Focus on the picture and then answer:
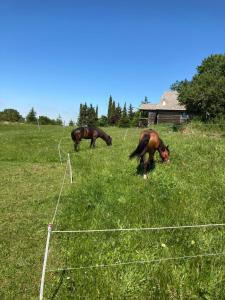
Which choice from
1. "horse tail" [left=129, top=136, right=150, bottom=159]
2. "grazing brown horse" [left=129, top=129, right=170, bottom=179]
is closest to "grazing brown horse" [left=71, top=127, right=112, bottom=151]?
"grazing brown horse" [left=129, top=129, right=170, bottom=179]

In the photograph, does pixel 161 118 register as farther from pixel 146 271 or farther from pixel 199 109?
pixel 146 271

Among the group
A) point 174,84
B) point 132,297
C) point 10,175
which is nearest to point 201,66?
point 174,84

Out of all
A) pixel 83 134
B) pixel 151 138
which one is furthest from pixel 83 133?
pixel 151 138

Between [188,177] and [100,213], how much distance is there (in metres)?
4.20

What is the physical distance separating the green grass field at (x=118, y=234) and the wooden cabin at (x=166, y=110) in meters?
47.0

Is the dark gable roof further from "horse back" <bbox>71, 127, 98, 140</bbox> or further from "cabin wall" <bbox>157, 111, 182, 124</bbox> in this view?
"horse back" <bbox>71, 127, 98, 140</bbox>

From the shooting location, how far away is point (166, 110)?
6100 centimetres

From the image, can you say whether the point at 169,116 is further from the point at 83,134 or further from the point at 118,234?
the point at 118,234

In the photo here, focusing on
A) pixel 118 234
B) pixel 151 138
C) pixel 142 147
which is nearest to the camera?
pixel 118 234

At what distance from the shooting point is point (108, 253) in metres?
6.38

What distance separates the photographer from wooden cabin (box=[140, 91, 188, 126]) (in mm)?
59881

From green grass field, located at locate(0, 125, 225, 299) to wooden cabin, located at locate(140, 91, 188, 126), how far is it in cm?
4700

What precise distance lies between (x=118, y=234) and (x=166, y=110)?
5547cm

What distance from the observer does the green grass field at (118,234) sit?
18.2 feet
